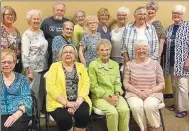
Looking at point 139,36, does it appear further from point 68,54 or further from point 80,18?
point 68,54

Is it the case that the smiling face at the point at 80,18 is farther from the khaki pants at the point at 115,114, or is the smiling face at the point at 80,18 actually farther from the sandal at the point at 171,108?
the sandal at the point at 171,108

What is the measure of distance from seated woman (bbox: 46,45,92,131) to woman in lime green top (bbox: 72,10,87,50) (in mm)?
588

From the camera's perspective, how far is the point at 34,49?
352cm

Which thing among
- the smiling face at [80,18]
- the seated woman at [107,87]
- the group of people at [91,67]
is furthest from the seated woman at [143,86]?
the smiling face at [80,18]

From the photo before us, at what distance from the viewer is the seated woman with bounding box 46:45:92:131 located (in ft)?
9.84

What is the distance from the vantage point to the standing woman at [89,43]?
3.61 metres

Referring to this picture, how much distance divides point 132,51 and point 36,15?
116cm

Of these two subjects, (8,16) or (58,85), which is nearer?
(58,85)

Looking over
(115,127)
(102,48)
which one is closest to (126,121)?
(115,127)

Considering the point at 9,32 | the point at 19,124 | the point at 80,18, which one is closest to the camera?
the point at 19,124

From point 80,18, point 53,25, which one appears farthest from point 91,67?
point 80,18

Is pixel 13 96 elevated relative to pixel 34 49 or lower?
lower

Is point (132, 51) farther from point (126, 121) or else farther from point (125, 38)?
point (126, 121)

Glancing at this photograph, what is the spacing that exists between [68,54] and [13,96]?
0.67 meters
